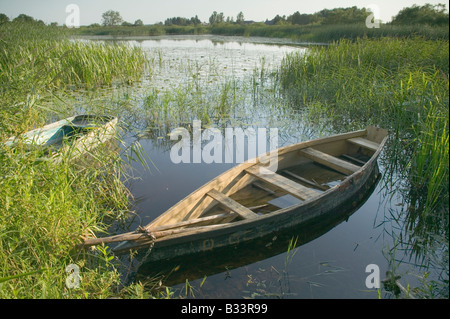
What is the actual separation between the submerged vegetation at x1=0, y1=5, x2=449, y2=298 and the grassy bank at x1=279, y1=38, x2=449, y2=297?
2 centimetres

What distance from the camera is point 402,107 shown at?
5.12 meters

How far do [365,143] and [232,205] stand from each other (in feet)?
8.94

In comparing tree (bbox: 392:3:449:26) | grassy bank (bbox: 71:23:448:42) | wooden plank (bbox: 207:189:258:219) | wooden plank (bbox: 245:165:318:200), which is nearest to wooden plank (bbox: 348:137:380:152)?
wooden plank (bbox: 245:165:318:200)

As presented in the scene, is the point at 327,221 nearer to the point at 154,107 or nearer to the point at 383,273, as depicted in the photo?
the point at 383,273

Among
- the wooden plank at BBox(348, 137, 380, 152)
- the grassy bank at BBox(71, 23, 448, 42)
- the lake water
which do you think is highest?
the grassy bank at BBox(71, 23, 448, 42)

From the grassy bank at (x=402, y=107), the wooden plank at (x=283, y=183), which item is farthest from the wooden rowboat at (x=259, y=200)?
the grassy bank at (x=402, y=107)

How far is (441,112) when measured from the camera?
4.18m

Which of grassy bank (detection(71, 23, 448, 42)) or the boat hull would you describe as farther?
grassy bank (detection(71, 23, 448, 42))

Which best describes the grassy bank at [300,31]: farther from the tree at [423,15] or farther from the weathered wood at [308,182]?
the weathered wood at [308,182]

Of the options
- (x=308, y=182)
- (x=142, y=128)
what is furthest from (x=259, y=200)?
(x=142, y=128)

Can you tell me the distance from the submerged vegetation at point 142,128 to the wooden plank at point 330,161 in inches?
25.4

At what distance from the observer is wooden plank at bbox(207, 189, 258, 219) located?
3406 mm

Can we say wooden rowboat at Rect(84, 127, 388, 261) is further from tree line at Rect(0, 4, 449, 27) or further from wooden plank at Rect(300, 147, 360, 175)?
tree line at Rect(0, 4, 449, 27)
